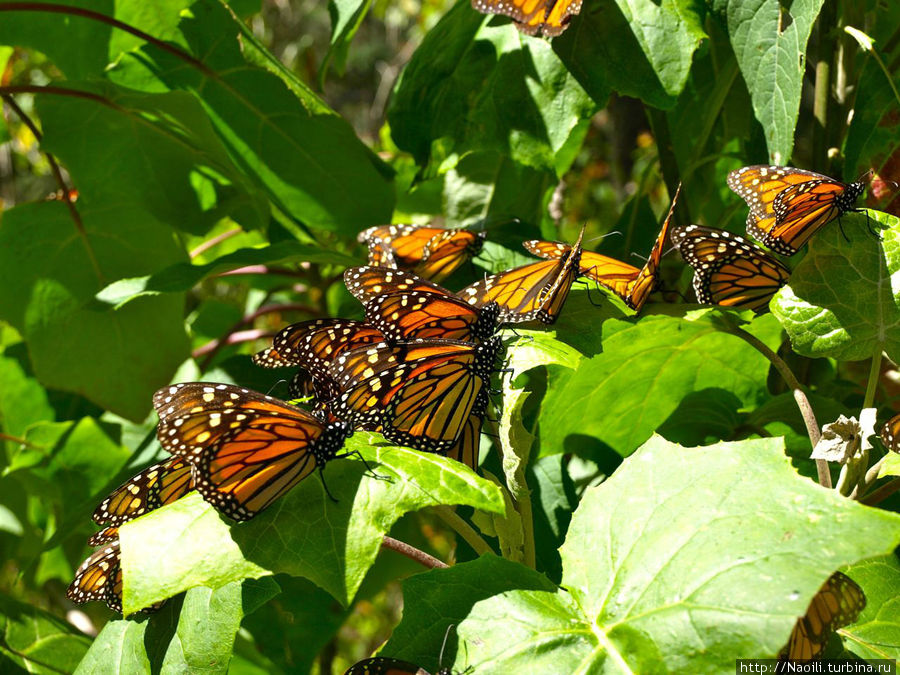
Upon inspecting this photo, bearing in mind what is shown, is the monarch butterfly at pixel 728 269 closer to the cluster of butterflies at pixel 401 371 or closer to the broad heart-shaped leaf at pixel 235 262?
the cluster of butterflies at pixel 401 371

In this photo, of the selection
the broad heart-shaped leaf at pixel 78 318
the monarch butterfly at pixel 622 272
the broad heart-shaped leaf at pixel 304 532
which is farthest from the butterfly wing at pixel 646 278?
the broad heart-shaped leaf at pixel 78 318

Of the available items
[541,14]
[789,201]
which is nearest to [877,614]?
[789,201]

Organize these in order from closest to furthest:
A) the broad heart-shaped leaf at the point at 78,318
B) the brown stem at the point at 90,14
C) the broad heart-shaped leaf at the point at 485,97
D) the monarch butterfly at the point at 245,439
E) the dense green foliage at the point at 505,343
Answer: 1. the dense green foliage at the point at 505,343
2. the monarch butterfly at the point at 245,439
3. the broad heart-shaped leaf at the point at 485,97
4. the brown stem at the point at 90,14
5. the broad heart-shaped leaf at the point at 78,318

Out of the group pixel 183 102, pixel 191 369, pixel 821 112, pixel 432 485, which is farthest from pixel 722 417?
pixel 191 369

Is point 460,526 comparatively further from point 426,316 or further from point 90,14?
point 90,14

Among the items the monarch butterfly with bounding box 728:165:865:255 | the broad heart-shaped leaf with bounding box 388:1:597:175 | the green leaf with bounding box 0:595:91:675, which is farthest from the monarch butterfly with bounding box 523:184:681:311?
the green leaf with bounding box 0:595:91:675

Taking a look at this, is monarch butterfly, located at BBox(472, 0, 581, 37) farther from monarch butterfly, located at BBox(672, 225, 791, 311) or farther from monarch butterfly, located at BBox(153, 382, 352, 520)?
monarch butterfly, located at BBox(153, 382, 352, 520)

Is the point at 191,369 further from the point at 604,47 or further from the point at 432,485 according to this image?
the point at 432,485
